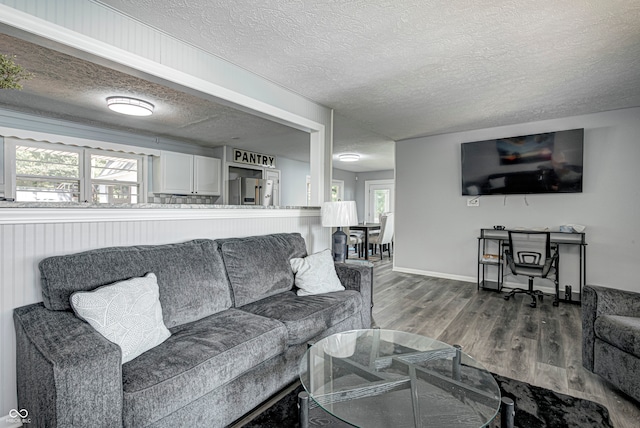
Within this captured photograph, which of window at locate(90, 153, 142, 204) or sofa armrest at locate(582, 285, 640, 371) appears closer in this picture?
sofa armrest at locate(582, 285, 640, 371)

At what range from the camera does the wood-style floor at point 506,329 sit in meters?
1.95

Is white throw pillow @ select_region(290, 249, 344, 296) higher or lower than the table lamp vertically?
lower

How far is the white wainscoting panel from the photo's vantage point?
1548 millimetres

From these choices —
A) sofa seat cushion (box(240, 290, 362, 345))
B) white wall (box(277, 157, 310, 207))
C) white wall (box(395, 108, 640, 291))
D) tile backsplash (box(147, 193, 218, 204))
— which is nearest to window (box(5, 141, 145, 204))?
tile backsplash (box(147, 193, 218, 204))

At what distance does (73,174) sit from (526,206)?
254 inches

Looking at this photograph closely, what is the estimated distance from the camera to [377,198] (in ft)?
31.2

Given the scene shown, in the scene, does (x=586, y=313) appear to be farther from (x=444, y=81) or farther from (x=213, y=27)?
(x=213, y=27)

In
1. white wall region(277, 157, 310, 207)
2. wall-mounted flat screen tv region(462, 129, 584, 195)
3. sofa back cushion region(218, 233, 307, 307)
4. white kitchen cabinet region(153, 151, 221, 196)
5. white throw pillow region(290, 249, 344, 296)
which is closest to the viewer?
sofa back cushion region(218, 233, 307, 307)

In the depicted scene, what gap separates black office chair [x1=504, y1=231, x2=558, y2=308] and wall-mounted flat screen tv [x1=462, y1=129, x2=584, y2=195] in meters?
0.66

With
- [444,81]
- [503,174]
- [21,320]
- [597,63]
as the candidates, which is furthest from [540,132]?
[21,320]

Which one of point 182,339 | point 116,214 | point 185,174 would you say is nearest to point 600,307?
point 182,339

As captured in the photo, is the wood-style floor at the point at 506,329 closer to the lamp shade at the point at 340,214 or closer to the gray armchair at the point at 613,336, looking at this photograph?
the gray armchair at the point at 613,336

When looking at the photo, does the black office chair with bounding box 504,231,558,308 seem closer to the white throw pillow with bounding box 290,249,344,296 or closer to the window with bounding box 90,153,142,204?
the white throw pillow with bounding box 290,249,344,296

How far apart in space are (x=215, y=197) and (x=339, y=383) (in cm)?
545
